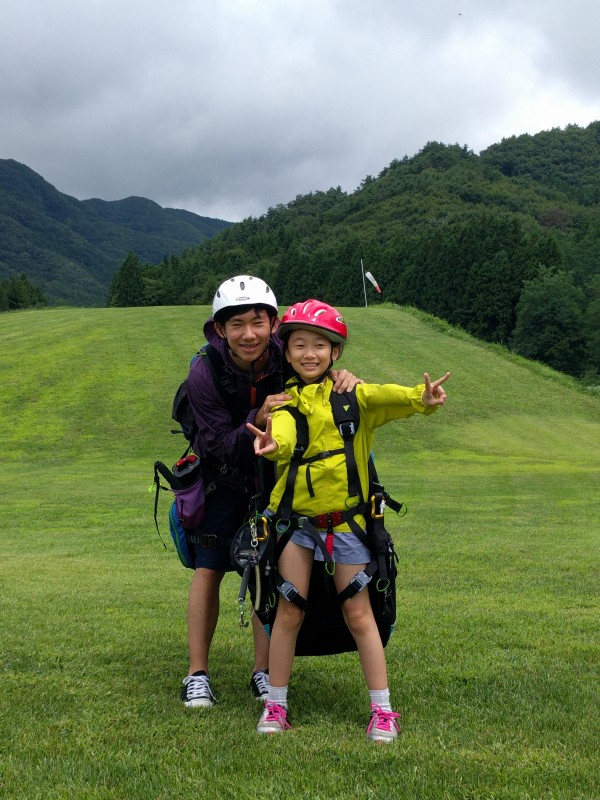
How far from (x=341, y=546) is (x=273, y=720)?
921mm

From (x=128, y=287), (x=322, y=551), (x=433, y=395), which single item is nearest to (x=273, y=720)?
(x=322, y=551)

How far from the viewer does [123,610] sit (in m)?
7.00

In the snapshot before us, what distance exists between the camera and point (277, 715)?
3.96 meters

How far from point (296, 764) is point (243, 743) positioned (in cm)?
42

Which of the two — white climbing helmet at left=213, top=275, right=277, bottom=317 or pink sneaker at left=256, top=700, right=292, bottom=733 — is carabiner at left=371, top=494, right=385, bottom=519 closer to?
pink sneaker at left=256, top=700, right=292, bottom=733

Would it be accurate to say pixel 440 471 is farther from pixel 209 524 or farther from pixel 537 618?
pixel 209 524

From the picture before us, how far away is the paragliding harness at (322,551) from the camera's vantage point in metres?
4.08

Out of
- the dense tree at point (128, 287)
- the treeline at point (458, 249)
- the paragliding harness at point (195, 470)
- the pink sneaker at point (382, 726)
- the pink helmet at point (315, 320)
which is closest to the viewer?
the pink sneaker at point (382, 726)

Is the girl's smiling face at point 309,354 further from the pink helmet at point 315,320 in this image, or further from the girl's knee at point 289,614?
the girl's knee at point 289,614

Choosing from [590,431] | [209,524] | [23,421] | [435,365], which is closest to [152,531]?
[209,524]

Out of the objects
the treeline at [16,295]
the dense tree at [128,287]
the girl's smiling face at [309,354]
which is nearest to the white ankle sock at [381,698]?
the girl's smiling face at [309,354]

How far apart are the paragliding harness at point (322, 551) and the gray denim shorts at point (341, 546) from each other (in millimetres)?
26

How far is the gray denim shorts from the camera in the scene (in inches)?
161

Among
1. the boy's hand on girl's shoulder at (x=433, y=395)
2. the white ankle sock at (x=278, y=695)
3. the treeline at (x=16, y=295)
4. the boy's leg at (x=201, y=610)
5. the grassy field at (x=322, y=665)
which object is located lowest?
the grassy field at (x=322, y=665)
